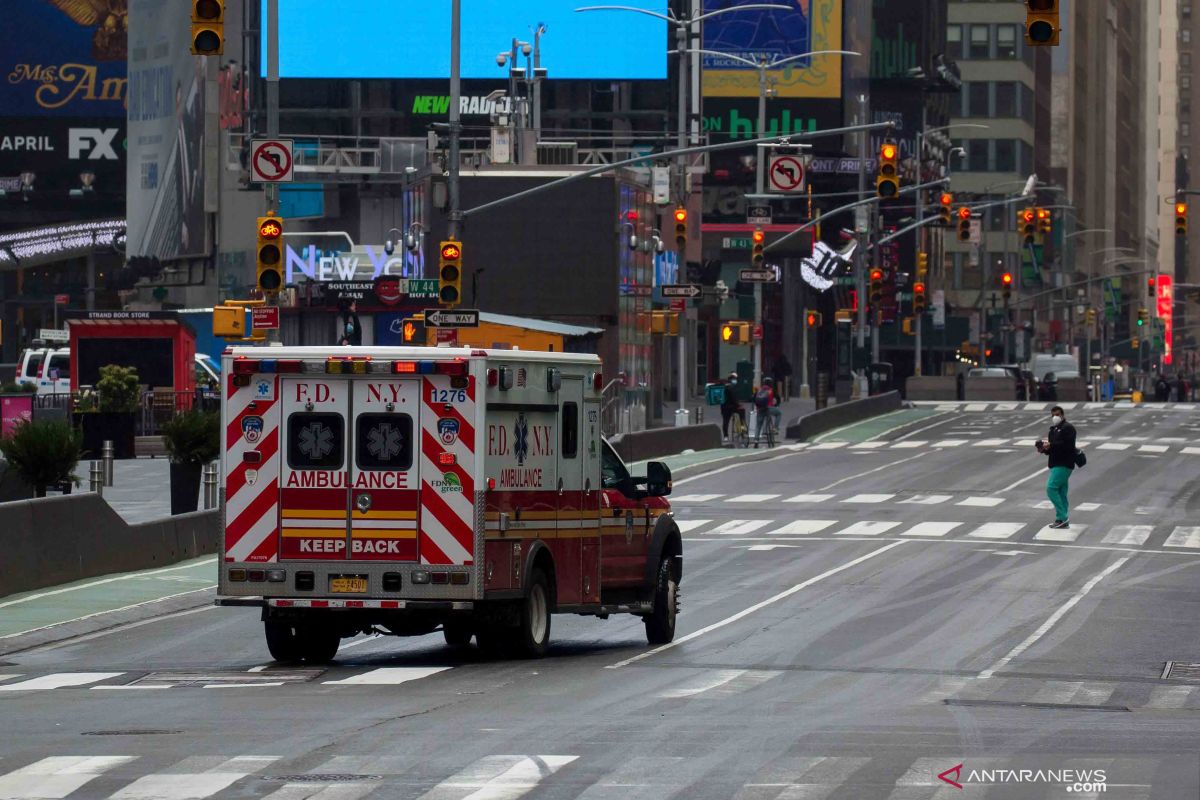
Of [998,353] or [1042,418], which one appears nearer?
[1042,418]

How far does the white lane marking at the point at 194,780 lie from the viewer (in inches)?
400

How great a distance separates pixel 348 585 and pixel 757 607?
6.76 m

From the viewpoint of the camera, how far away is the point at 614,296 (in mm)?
60281

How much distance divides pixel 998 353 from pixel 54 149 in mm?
58050

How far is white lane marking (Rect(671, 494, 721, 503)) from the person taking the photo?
126 ft

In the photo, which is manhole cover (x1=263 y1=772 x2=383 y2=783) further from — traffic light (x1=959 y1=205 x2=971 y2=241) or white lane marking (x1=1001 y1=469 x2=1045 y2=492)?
traffic light (x1=959 y1=205 x2=971 y2=241)

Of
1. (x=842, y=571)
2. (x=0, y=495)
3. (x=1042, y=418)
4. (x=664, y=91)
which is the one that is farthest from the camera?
(x=664, y=91)

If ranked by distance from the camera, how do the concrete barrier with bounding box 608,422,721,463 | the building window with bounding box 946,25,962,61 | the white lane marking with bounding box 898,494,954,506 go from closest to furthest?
the white lane marking with bounding box 898,494,954,506
the concrete barrier with bounding box 608,422,721,463
the building window with bounding box 946,25,962,61

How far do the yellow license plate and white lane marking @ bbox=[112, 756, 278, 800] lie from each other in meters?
4.91

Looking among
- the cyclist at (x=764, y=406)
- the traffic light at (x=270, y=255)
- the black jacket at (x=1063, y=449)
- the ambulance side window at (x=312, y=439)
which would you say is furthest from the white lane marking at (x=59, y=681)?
the cyclist at (x=764, y=406)

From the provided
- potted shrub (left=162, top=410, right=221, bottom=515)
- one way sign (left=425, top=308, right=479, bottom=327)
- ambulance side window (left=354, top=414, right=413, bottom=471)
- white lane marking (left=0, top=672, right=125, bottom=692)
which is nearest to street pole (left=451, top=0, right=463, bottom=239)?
one way sign (left=425, top=308, right=479, bottom=327)

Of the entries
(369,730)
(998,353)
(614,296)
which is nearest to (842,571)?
(369,730)

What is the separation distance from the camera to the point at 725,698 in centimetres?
1454

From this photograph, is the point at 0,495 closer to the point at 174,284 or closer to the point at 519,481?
the point at 519,481
